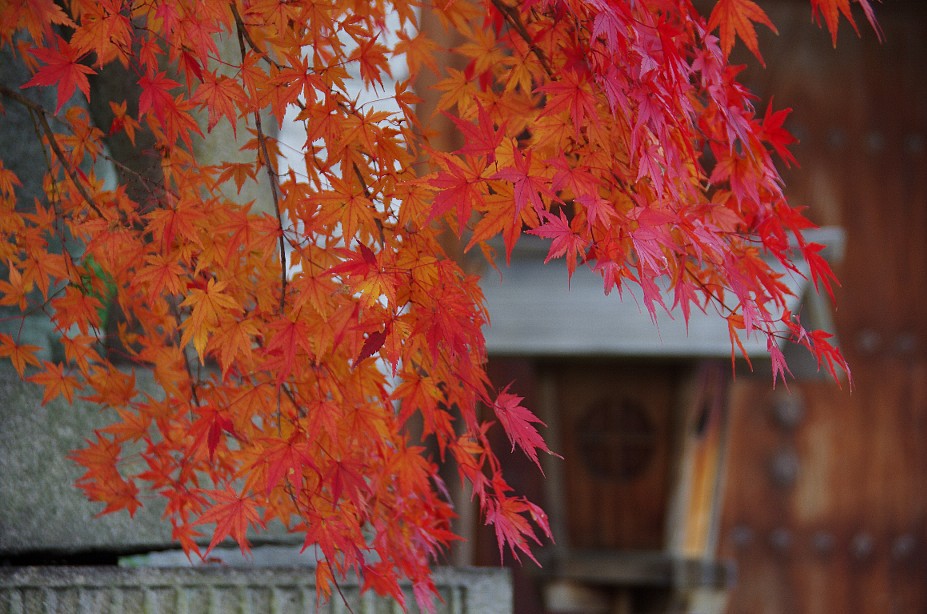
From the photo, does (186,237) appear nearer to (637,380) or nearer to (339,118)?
(339,118)

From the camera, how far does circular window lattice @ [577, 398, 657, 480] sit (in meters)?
2.41

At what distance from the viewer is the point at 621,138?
4.73 ft

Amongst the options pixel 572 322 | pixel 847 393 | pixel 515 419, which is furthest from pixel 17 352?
pixel 847 393

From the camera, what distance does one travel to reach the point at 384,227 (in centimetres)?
145

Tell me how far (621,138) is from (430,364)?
1.56ft

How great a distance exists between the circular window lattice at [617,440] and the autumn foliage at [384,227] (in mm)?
787

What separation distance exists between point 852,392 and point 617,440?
1.13m

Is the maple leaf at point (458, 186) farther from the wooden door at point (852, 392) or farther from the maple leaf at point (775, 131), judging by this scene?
the wooden door at point (852, 392)

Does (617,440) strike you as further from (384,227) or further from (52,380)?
(52,380)

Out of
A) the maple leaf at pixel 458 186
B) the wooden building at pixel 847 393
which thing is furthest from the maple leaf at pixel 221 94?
the wooden building at pixel 847 393

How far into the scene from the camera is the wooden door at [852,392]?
10.1 feet

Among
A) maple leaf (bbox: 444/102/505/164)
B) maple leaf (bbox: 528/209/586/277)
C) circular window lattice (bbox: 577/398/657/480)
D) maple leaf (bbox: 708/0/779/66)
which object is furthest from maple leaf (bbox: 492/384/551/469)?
circular window lattice (bbox: 577/398/657/480)

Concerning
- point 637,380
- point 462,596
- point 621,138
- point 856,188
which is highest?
point 856,188

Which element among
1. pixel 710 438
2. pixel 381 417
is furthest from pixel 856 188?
pixel 381 417
